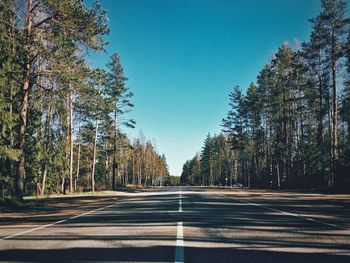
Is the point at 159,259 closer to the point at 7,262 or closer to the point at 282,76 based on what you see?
the point at 7,262

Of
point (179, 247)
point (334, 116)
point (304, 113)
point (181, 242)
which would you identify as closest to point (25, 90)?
point (181, 242)

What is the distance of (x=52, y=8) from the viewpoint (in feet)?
67.5

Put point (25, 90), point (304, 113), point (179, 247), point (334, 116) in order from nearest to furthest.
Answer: point (179, 247) < point (25, 90) < point (334, 116) < point (304, 113)

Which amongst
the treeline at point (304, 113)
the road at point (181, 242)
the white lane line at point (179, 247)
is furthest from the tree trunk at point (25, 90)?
the treeline at point (304, 113)

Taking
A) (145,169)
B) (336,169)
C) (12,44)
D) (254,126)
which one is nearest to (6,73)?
(12,44)

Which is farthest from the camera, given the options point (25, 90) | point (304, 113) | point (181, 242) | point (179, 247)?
point (304, 113)

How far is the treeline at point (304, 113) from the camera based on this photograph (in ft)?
123

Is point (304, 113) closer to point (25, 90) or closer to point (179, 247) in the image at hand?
point (25, 90)

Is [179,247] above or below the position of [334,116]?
below

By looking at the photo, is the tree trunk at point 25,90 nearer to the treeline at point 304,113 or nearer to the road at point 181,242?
the road at point 181,242

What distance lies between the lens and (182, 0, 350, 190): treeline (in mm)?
37438

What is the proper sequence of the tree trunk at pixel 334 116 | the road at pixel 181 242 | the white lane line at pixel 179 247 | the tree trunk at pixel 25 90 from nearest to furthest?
the white lane line at pixel 179 247
the road at pixel 181 242
the tree trunk at pixel 25 90
the tree trunk at pixel 334 116

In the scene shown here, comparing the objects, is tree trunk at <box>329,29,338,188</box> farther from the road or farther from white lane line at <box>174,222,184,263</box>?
white lane line at <box>174,222,184,263</box>

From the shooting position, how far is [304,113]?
58500 millimetres
